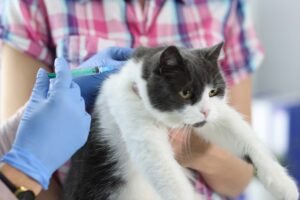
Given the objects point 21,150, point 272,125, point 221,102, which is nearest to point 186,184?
point 221,102

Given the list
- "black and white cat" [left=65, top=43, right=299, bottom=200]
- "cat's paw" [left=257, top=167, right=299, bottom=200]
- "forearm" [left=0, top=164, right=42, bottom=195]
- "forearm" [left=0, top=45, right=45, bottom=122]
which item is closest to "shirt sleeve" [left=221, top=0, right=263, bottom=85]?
"black and white cat" [left=65, top=43, right=299, bottom=200]

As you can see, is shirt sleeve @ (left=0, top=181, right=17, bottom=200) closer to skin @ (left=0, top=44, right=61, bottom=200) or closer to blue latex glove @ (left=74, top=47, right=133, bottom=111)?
blue latex glove @ (left=74, top=47, right=133, bottom=111)

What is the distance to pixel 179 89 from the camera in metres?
0.76

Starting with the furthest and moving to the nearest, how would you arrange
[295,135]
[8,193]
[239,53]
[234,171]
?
1. [295,135]
2. [239,53]
3. [234,171]
4. [8,193]

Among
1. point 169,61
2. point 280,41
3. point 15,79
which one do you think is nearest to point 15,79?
point 15,79

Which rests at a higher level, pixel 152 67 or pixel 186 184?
pixel 152 67

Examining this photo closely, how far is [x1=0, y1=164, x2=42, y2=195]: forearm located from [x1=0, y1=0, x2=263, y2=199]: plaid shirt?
0.47 m

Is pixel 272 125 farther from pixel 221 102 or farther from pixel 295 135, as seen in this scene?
pixel 221 102

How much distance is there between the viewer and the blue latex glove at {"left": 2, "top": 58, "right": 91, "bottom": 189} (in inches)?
27.0

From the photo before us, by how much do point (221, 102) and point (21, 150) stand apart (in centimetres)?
39

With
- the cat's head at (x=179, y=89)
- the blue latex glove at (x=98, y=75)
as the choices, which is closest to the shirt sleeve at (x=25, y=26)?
the blue latex glove at (x=98, y=75)

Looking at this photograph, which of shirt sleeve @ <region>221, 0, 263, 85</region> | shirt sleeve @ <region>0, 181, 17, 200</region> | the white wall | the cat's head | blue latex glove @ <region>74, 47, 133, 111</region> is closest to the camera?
shirt sleeve @ <region>0, 181, 17, 200</region>

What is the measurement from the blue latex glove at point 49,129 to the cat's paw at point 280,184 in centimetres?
37

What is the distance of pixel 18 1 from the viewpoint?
3.58ft
